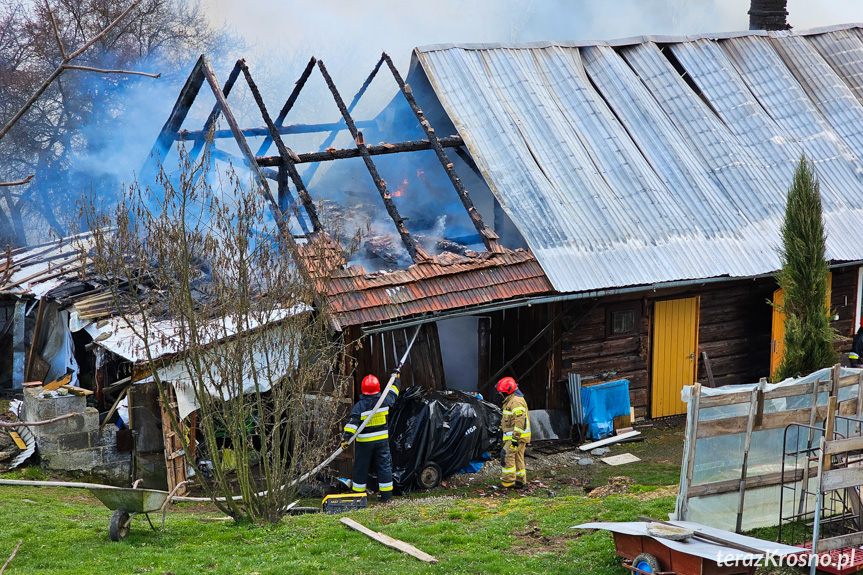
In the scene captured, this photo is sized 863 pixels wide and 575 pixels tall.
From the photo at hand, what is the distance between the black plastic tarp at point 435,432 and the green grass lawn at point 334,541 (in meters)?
1.11

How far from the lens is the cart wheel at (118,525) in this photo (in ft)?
28.7

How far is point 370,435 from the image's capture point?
37.5 feet

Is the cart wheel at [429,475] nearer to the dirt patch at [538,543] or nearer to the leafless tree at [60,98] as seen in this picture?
the dirt patch at [538,543]

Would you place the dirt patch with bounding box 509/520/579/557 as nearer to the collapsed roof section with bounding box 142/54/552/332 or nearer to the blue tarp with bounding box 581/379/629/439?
the collapsed roof section with bounding box 142/54/552/332

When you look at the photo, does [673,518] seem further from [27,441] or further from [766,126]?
[766,126]

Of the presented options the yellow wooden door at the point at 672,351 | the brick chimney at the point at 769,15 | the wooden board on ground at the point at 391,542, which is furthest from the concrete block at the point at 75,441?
the brick chimney at the point at 769,15

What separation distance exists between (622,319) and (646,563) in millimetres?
7358

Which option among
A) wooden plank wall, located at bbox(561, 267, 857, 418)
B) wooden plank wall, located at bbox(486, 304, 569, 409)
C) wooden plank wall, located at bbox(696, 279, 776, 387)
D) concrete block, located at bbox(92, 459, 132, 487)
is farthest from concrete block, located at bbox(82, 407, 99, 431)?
wooden plank wall, located at bbox(696, 279, 776, 387)

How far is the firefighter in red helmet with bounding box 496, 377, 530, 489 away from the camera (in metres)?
12.0

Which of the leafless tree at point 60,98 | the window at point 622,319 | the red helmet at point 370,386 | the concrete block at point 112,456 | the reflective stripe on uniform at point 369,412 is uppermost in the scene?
the leafless tree at point 60,98

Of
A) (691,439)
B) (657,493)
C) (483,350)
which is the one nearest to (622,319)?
(483,350)

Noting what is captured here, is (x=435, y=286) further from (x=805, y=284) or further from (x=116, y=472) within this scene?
(x=116, y=472)

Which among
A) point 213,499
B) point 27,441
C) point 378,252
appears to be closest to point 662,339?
point 378,252

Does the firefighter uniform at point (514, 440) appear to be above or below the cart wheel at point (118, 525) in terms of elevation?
above
